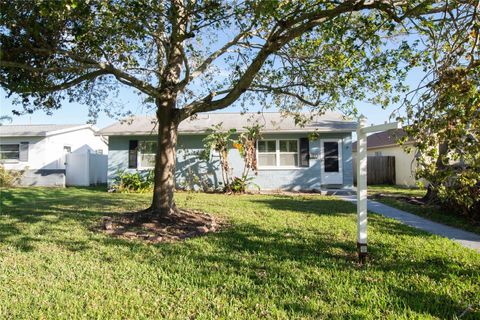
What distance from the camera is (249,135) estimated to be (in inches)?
669

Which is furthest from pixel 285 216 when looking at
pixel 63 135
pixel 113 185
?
pixel 63 135

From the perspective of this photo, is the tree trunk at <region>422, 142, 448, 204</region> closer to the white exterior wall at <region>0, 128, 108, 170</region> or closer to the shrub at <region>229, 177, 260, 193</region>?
the shrub at <region>229, 177, 260, 193</region>

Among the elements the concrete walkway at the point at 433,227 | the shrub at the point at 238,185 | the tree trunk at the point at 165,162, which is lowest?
the concrete walkway at the point at 433,227

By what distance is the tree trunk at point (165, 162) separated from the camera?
841cm

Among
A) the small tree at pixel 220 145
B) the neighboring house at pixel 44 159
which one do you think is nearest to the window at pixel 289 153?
the small tree at pixel 220 145

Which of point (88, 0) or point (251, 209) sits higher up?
point (88, 0)

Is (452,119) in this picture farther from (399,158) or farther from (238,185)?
(399,158)

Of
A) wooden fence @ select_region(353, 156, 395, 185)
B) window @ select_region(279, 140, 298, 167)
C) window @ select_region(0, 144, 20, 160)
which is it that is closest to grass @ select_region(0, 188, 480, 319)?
window @ select_region(279, 140, 298, 167)

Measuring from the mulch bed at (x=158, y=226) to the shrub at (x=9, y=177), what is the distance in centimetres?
1335

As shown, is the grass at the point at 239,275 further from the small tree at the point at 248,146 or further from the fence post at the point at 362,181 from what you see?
the small tree at the point at 248,146

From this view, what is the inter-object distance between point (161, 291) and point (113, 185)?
48.4 feet

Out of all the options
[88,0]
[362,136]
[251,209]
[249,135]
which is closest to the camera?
[362,136]

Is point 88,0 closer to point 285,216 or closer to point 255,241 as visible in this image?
point 255,241

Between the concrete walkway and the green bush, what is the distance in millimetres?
10287
